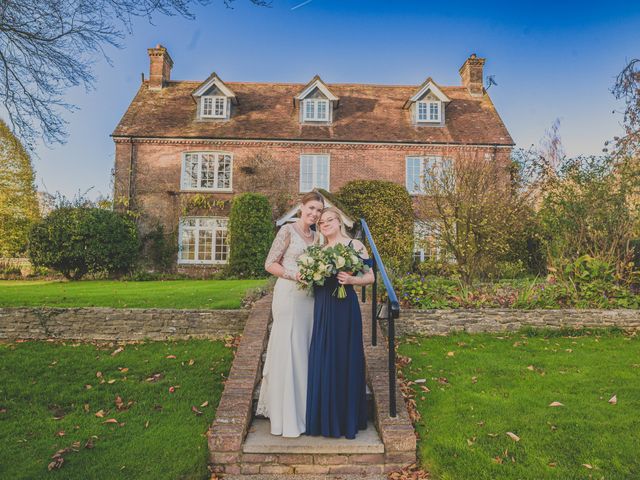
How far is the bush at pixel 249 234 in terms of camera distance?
16.5 metres

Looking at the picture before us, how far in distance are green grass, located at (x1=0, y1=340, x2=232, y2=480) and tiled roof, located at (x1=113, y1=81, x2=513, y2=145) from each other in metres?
13.8

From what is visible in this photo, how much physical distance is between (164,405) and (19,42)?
7.08 metres

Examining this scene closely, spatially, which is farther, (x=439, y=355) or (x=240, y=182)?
(x=240, y=182)

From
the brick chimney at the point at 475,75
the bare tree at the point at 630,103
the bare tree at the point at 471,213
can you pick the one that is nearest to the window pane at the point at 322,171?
the bare tree at the point at 471,213

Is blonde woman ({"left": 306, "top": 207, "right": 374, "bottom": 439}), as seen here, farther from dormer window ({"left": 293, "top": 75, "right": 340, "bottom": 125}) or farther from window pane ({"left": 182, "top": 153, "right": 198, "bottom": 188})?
dormer window ({"left": 293, "top": 75, "right": 340, "bottom": 125})

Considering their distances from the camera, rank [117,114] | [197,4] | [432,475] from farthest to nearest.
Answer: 1. [117,114]
2. [197,4]
3. [432,475]

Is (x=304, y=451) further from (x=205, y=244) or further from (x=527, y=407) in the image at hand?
(x=205, y=244)

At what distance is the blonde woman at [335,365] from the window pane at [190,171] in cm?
1605

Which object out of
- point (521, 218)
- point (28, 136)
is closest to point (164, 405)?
point (28, 136)

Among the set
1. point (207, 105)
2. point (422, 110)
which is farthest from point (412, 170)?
point (207, 105)

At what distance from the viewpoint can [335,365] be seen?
3697 millimetres

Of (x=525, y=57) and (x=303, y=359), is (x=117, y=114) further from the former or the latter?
(x=303, y=359)

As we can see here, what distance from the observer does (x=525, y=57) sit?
11.1 meters

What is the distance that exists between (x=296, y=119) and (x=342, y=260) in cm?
1702
